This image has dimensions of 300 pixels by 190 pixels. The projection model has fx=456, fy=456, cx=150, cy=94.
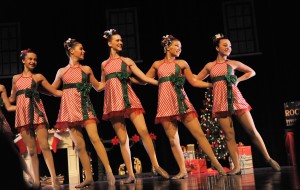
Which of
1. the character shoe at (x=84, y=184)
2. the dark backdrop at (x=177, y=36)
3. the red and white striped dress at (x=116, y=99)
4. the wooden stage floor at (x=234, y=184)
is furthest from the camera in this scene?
the dark backdrop at (x=177, y=36)

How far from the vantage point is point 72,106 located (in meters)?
5.37

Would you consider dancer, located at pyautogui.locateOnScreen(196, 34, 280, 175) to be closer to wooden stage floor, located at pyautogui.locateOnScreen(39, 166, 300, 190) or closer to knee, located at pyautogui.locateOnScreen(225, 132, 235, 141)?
knee, located at pyautogui.locateOnScreen(225, 132, 235, 141)

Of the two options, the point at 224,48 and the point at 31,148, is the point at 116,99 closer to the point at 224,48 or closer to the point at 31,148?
the point at 31,148

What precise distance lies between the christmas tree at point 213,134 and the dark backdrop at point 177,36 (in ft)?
2.65

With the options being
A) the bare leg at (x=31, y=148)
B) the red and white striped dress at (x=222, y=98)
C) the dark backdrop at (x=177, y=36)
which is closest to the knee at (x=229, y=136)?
the red and white striped dress at (x=222, y=98)

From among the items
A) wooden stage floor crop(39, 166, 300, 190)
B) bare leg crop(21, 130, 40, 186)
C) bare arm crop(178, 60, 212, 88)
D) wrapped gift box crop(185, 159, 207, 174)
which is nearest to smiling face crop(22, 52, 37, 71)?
bare leg crop(21, 130, 40, 186)

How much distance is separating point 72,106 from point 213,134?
5016mm

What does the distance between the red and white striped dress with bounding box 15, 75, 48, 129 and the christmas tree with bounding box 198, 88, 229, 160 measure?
497cm

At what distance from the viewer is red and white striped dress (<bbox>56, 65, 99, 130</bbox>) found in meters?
5.34

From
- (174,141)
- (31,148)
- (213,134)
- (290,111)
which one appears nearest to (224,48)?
(174,141)

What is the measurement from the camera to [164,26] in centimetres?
1112

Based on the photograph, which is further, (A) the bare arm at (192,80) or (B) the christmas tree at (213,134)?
(B) the christmas tree at (213,134)

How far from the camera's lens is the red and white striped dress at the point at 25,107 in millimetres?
5418

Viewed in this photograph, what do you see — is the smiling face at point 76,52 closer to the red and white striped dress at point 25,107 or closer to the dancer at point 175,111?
the red and white striped dress at point 25,107
